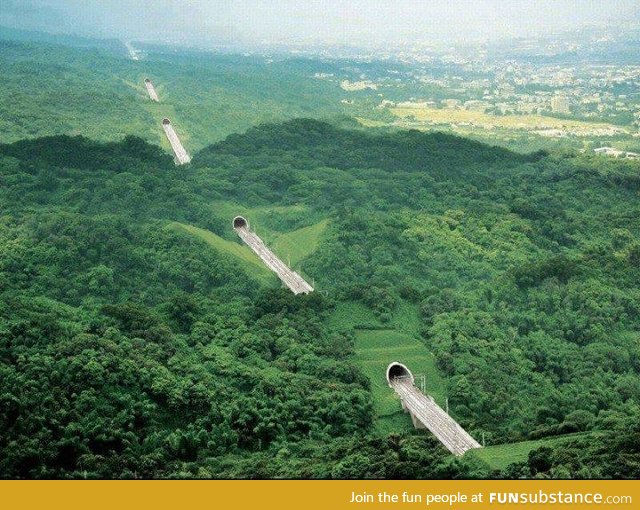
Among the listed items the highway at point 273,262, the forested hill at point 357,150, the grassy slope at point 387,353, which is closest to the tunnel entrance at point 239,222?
the highway at point 273,262

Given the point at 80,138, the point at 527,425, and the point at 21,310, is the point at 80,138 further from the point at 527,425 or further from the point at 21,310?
the point at 527,425

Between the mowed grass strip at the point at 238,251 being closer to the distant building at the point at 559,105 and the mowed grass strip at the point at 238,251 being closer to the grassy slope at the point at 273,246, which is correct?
the grassy slope at the point at 273,246

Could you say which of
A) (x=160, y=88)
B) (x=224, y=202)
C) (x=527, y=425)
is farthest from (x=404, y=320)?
(x=160, y=88)

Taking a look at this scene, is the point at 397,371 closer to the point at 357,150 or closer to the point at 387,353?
the point at 387,353

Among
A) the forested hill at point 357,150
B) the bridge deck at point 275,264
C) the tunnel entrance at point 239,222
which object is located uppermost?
the forested hill at point 357,150

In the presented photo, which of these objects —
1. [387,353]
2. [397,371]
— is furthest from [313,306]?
[397,371]
